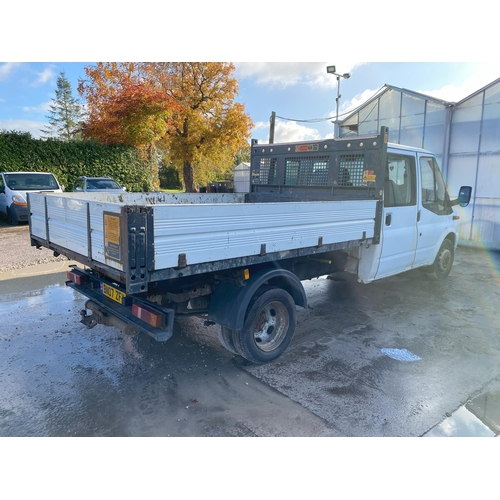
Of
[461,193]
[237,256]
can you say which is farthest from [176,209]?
[461,193]

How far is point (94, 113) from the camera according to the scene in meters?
19.8

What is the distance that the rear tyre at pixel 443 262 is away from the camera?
7.29 meters

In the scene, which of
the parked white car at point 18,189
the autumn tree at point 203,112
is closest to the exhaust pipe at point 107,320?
the parked white car at point 18,189

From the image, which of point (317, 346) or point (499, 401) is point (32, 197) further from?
point (499, 401)

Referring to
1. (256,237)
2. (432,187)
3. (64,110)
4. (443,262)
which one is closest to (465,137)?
(443,262)

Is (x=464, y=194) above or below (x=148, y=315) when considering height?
above

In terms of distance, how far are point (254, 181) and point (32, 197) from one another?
353cm

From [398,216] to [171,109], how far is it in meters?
17.1

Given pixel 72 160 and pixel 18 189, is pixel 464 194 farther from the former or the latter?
pixel 72 160

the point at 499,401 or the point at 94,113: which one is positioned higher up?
the point at 94,113

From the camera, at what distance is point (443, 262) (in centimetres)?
743

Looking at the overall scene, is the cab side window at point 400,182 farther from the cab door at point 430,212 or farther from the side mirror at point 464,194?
the side mirror at point 464,194

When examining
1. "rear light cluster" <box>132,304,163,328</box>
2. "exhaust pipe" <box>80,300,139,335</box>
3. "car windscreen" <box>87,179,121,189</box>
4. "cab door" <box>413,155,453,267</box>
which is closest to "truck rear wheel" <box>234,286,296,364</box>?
"rear light cluster" <box>132,304,163,328</box>

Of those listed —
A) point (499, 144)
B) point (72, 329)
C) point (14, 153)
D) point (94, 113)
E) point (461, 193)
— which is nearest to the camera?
point (72, 329)
